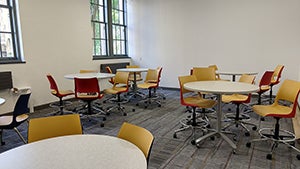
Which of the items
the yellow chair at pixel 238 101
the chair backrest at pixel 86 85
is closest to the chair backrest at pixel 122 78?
the chair backrest at pixel 86 85

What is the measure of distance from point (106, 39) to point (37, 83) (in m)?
2.86

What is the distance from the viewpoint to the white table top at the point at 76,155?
1.05m

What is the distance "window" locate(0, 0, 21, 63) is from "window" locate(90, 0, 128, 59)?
7.56 ft

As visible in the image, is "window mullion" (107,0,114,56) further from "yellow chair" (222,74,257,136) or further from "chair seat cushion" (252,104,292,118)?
"chair seat cushion" (252,104,292,118)

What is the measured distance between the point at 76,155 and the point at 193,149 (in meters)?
2.07

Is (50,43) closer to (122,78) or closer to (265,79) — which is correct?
(122,78)

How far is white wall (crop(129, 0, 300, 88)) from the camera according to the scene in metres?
5.48

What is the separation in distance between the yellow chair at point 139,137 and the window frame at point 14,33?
4.01 meters

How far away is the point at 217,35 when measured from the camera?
6.31m

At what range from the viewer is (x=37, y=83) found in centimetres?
489

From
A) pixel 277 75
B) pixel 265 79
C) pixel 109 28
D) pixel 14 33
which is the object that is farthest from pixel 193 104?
pixel 109 28

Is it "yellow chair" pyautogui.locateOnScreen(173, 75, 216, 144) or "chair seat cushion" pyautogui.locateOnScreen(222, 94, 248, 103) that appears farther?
"chair seat cushion" pyautogui.locateOnScreen(222, 94, 248, 103)

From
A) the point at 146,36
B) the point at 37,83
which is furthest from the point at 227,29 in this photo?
the point at 37,83

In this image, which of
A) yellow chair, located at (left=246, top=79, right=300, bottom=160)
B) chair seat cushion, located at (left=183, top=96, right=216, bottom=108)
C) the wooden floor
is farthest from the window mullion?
yellow chair, located at (left=246, top=79, right=300, bottom=160)
